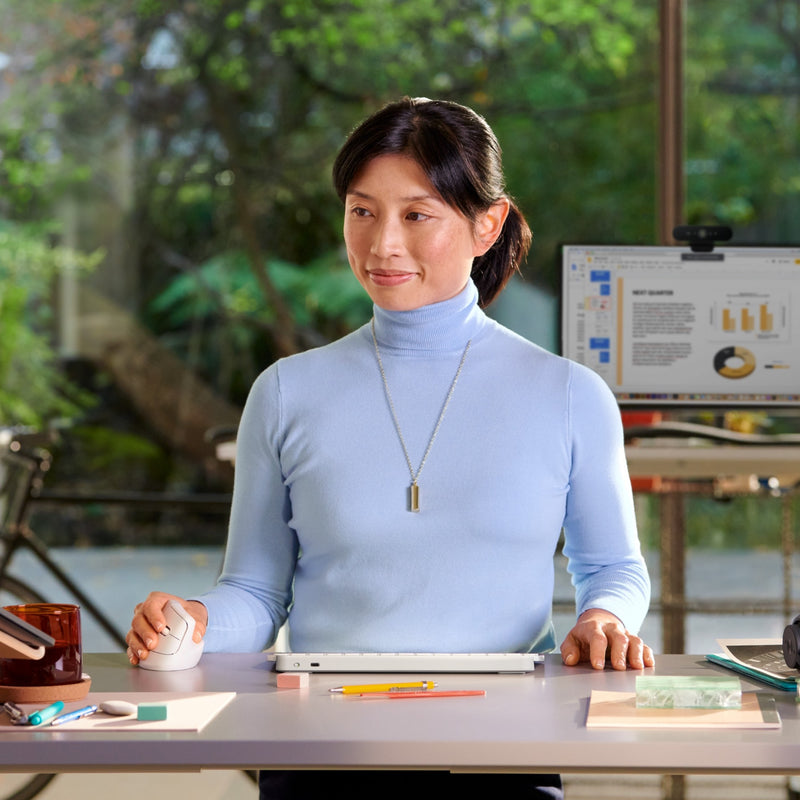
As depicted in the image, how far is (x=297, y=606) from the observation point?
4.63 feet

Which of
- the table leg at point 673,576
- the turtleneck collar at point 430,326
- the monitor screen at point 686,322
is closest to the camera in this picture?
the turtleneck collar at point 430,326

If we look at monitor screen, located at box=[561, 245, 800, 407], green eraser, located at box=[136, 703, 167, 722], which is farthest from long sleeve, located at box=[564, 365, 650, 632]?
monitor screen, located at box=[561, 245, 800, 407]

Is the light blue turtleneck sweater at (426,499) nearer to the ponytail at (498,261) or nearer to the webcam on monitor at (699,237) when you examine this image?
the ponytail at (498,261)

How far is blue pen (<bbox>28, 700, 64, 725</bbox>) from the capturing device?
3.26 ft

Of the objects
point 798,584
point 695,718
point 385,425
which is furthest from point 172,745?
point 798,584

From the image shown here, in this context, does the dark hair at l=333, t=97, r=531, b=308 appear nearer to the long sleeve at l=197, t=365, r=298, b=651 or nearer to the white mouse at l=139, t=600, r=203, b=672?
the long sleeve at l=197, t=365, r=298, b=651

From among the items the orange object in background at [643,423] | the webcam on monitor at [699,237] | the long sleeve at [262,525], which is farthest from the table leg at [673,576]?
the long sleeve at [262,525]

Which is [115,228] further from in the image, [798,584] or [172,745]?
[172,745]

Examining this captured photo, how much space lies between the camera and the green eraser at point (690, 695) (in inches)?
40.4

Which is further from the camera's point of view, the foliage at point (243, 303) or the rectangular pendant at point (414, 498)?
the foliage at point (243, 303)

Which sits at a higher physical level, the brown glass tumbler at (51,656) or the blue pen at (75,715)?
the brown glass tumbler at (51,656)

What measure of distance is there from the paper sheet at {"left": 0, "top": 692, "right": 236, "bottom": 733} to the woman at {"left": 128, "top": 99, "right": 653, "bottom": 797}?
0.21 m

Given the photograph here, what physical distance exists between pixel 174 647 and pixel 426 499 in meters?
0.31

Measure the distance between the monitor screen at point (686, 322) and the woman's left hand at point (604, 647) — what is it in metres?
1.31
